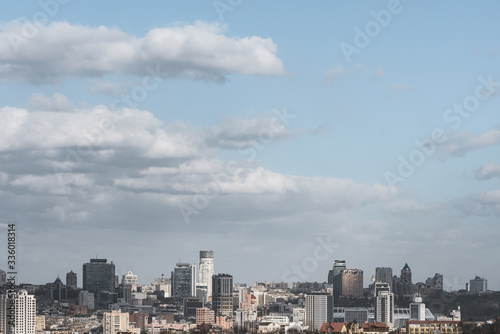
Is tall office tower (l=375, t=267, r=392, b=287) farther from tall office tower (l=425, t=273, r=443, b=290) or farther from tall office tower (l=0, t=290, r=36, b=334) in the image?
tall office tower (l=0, t=290, r=36, b=334)

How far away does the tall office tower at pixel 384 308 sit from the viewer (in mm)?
142125

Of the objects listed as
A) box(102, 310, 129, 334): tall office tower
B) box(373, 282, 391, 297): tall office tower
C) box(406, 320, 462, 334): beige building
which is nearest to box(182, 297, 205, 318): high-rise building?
box(373, 282, 391, 297): tall office tower

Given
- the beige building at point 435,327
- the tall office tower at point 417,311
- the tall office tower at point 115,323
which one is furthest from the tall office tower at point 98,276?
the beige building at point 435,327

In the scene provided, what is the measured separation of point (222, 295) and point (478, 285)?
5019 centimetres

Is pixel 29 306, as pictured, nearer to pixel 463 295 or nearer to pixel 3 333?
pixel 3 333

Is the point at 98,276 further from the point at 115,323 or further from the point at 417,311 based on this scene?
the point at 115,323

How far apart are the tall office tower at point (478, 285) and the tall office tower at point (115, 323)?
84471mm

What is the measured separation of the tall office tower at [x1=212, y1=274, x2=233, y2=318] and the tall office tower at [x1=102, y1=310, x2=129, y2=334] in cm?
4471

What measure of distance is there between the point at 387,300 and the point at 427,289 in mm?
36038

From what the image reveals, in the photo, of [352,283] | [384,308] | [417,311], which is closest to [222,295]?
[352,283]

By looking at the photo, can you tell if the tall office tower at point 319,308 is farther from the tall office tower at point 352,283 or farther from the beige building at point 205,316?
the tall office tower at point 352,283

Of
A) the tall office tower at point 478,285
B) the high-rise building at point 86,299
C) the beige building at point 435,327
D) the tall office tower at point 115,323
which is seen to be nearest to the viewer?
the beige building at point 435,327

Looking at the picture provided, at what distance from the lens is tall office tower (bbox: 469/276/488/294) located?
182750mm

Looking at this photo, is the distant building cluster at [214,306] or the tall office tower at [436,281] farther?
the tall office tower at [436,281]
